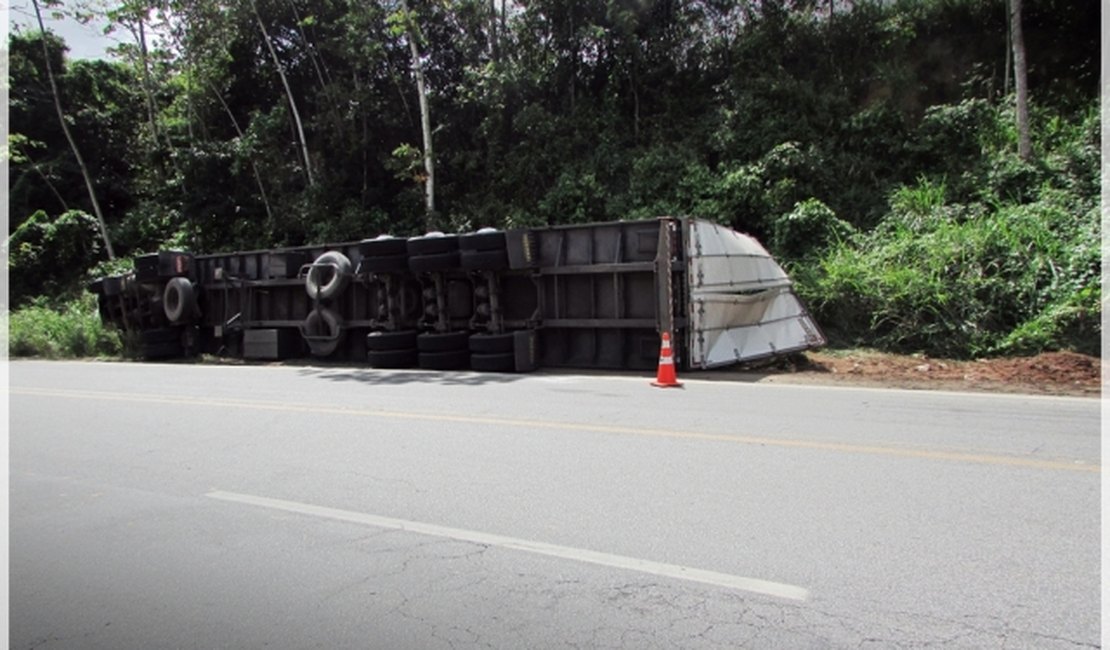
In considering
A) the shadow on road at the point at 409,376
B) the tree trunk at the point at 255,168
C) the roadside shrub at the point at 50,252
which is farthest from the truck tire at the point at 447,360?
the roadside shrub at the point at 50,252

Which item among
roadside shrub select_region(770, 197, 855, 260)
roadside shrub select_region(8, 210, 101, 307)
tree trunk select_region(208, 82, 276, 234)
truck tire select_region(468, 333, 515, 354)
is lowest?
truck tire select_region(468, 333, 515, 354)

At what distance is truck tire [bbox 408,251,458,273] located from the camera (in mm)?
12297

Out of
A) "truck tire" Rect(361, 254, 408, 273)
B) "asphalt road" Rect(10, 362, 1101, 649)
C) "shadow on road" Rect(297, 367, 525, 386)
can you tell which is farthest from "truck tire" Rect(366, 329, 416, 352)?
"asphalt road" Rect(10, 362, 1101, 649)

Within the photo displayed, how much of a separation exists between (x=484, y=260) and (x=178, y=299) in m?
8.35

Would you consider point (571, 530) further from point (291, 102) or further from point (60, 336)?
point (291, 102)

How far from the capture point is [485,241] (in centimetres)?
1202

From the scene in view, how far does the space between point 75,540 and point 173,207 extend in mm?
27061

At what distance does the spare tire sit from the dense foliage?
21.9 ft

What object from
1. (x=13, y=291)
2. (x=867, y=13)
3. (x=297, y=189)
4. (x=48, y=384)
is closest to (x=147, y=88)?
(x=297, y=189)

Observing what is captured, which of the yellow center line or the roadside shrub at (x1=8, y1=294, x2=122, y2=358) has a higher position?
the roadside shrub at (x1=8, y1=294, x2=122, y2=358)

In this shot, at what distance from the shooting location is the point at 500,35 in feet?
79.5

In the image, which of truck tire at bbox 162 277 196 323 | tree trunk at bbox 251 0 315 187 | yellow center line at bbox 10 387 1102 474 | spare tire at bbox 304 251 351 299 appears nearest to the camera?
yellow center line at bbox 10 387 1102 474

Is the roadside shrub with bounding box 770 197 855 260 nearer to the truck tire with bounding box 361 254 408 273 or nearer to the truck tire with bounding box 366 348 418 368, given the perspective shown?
the truck tire with bounding box 361 254 408 273

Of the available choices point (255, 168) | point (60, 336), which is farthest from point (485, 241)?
point (255, 168)
